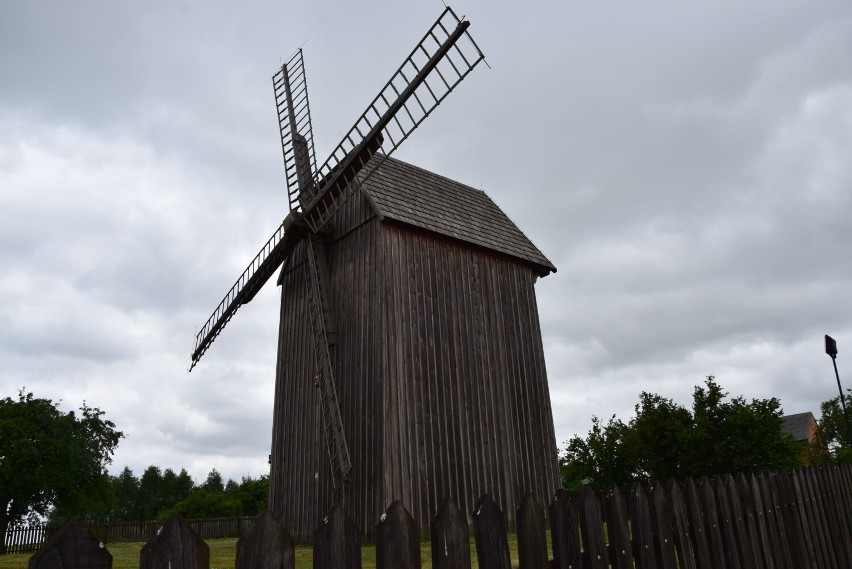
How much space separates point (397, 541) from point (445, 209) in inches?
528

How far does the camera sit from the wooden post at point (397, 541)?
238cm

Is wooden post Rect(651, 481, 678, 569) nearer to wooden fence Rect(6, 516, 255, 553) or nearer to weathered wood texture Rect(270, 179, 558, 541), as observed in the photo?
A: weathered wood texture Rect(270, 179, 558, 541)

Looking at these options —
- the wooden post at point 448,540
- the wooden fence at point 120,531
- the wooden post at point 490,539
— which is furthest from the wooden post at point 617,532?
the wooden fence at point 120,531

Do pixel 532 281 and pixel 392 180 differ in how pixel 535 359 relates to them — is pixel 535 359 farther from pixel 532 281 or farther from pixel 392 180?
pixel 392 180

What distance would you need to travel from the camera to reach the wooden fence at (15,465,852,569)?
85.9 inches

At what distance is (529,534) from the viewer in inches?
117

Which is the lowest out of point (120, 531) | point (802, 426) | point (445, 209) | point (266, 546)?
point (120, 531)

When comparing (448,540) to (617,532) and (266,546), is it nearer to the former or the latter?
(266,546)

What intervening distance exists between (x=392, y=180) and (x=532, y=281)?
462cm

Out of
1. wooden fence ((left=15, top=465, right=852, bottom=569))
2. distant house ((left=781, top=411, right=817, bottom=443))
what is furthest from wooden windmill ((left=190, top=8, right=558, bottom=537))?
distant house ((left=781, top=411, right=817, bottom=443))

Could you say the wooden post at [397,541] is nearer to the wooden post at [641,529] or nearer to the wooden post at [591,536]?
the wooden post at [591,536]

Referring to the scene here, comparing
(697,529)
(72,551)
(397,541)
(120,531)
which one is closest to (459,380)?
(697,529)

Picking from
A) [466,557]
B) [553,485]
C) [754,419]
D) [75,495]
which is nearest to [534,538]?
[466,557]

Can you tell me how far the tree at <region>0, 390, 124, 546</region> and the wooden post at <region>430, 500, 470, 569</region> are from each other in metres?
35.7
